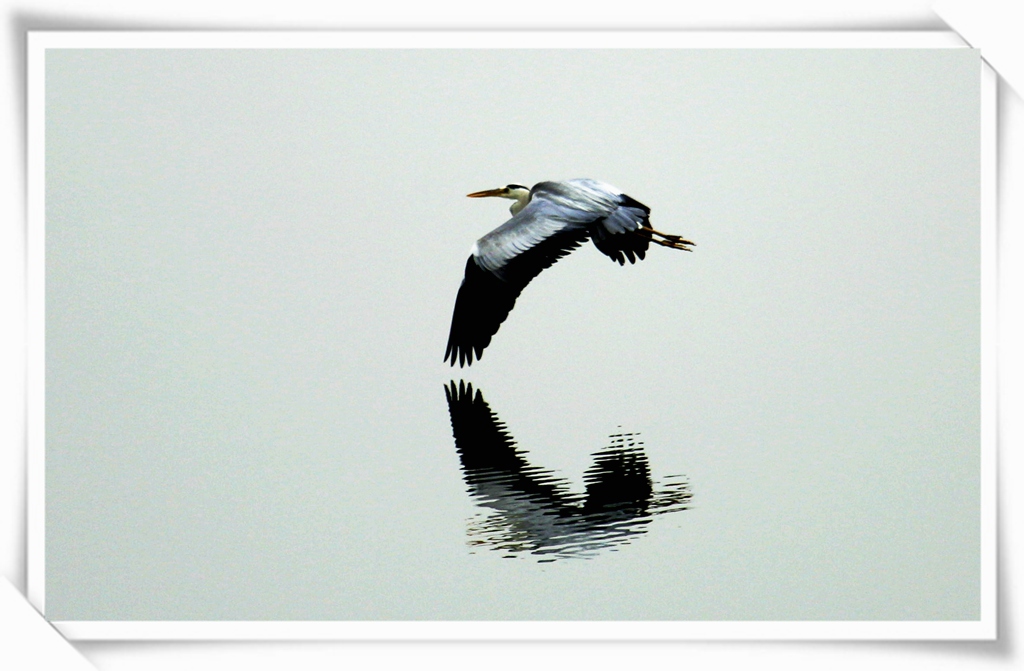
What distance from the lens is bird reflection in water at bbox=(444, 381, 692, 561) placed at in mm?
1399

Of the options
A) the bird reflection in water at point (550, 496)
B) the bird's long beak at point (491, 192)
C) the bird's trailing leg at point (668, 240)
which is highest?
the bird's long beak at point (491, 192)

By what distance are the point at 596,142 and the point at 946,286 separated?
628mm

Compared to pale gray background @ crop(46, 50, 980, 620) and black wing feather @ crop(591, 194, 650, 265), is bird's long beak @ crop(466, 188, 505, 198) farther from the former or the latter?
black wing feather @ crop(591, 194, 650, 265)

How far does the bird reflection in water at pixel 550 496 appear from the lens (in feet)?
4.59

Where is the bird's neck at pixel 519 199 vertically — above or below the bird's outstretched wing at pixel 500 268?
above

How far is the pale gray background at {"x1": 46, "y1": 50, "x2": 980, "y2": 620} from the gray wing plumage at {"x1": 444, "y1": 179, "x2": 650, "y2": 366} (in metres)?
0.03

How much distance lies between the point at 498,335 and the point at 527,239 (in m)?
0.17

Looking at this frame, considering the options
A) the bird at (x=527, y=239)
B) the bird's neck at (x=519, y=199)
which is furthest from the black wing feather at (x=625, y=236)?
the bird's neck at (x=519, y=199)

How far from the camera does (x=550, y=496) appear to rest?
4.61ft

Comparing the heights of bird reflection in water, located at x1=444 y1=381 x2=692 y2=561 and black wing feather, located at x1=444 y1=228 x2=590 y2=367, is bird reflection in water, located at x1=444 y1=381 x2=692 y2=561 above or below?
below

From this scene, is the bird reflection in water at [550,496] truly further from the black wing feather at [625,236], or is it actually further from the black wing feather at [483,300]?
the black wing feather at [625,236]

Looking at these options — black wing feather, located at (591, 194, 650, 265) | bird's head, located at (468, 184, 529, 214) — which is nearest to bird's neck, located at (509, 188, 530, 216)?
bird's head, located at (468, 184, 529, 214)
